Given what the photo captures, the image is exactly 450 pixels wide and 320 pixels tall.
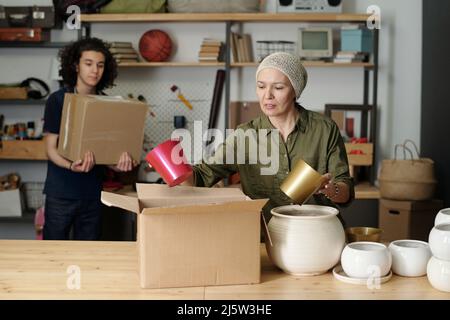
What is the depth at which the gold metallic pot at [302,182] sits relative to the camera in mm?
1667

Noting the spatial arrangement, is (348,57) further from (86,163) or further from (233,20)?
(86,163)

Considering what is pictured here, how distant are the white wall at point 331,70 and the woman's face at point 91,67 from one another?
4.23 ft

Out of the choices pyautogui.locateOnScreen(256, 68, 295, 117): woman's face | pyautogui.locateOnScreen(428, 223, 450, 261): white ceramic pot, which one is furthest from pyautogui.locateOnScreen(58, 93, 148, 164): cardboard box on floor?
pyautogui.locateOnScreen(428, 223, 450, 261): white ceramic pot

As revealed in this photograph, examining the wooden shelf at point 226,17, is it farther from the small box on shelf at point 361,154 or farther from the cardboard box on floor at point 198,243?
the cardboard box on floor at point 198,243

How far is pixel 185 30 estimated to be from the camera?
460cm

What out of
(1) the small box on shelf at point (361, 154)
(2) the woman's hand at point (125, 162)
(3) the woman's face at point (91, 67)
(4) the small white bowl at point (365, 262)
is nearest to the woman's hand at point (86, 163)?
(2) the woman's hand at point (125, 162)

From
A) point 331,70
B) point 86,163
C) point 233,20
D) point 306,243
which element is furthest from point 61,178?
point 331,70

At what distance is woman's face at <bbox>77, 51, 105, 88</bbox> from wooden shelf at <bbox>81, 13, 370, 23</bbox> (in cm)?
103

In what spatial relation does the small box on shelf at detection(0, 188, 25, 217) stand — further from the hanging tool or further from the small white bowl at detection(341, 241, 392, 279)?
the small white bowl at detection(341, 241, 392, 279)

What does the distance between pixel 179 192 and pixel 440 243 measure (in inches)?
29.2

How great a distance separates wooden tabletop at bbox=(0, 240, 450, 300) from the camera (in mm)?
1515

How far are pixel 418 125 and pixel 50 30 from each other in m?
2.85
